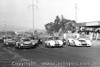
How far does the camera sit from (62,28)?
97.3m

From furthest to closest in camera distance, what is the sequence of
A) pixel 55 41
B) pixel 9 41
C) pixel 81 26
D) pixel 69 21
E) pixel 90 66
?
pixel 69 21
pixel 81 26
pixel 9 41
pixel 55 41
pixel 90 66

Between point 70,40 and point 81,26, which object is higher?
point 81,26

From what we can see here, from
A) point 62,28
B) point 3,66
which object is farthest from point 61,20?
point 3,66

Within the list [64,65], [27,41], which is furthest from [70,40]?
[64,65]

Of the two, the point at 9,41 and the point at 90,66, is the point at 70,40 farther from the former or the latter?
the point at 90,66

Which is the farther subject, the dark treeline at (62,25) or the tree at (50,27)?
the tree at (50,27)

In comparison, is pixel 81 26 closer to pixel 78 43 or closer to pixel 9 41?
pixel 9 41

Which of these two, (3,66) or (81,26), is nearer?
(3,66)

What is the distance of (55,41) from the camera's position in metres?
26.0

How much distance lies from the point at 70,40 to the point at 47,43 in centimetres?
357

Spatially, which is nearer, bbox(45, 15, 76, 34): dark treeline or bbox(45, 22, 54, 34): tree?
bbox(45, 15, 76, 34): dark treeline

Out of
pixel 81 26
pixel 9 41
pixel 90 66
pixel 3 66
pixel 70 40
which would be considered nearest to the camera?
pixel 90 66

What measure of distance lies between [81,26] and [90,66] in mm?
43009

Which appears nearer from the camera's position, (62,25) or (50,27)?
(62,25)
